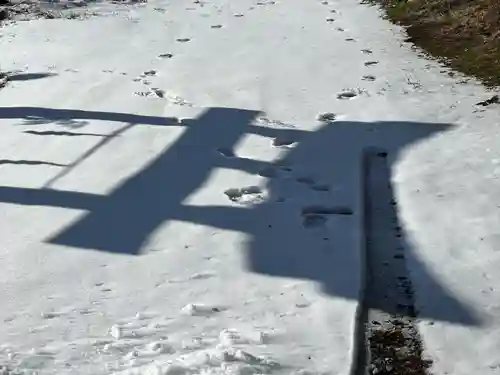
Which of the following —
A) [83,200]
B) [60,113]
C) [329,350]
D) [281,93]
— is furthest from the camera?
[281,93]

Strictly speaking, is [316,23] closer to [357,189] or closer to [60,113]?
[60,113]

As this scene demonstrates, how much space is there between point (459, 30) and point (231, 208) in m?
5.48

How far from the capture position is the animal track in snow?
16.6 feet

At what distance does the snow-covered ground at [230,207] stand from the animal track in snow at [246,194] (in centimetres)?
2

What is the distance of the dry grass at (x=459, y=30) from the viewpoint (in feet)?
26.5

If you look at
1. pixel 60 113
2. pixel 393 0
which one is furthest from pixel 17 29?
pixel 393 0

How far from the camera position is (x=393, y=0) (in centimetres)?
1175

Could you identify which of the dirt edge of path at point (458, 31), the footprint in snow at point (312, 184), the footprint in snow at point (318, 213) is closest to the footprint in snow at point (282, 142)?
the footprint in snow at point (312, 184)

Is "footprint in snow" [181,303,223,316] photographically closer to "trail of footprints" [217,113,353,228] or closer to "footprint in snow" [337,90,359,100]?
"trail of footprints" [217,113,353,228]

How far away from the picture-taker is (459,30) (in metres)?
9.35

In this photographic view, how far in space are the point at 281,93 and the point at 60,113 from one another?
2063 mm

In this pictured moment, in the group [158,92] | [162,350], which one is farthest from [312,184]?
[158,92]

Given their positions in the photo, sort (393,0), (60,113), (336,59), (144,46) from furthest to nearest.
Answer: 1. (393,0)
2. (144,46)
3. (336,59)
4. (60,113)

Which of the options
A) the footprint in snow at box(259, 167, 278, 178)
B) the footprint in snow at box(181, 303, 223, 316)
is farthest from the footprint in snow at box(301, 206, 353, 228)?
the footprint in snow at box(181, 303, 223, 316)
